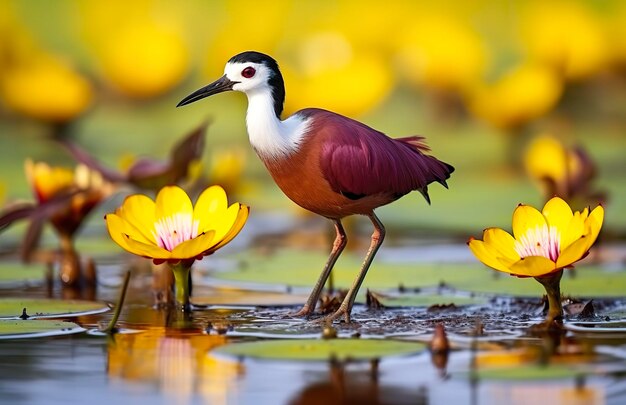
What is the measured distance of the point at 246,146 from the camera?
47.3ft

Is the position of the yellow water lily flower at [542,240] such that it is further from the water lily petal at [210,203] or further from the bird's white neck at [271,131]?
the water lily petal at [210,203]

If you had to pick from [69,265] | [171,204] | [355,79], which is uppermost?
[355,79]

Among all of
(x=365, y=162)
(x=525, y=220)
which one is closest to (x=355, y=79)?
(x=365, y=162)

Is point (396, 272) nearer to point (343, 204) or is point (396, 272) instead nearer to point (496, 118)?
point (343, 204)

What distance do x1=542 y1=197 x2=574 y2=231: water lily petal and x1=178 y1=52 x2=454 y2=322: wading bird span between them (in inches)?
23.9

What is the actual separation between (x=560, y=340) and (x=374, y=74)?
27.1ft

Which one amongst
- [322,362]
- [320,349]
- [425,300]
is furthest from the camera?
[425,300]

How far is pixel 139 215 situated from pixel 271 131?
0.66m

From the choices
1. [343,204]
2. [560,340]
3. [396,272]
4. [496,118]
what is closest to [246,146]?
[496,118]

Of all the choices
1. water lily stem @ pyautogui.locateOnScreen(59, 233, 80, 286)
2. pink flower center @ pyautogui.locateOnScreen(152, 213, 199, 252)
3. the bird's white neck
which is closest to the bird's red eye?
the bird's white neck

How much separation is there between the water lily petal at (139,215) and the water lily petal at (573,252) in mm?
1685

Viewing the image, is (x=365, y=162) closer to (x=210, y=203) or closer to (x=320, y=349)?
(x=210, y=203)

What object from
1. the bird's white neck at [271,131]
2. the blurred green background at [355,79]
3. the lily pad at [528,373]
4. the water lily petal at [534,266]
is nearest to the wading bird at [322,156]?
the bird's white neck at [271,131]

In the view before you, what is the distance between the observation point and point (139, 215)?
20.2 ft
